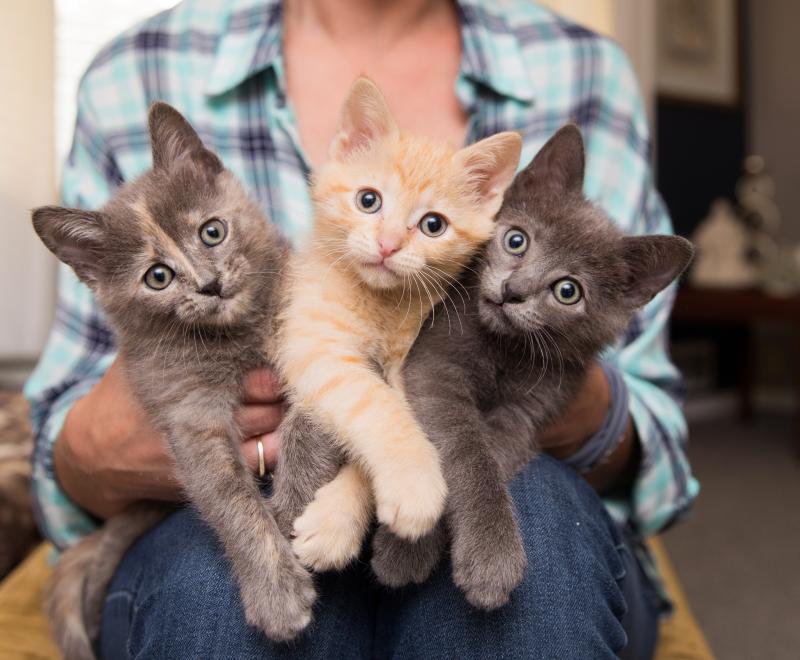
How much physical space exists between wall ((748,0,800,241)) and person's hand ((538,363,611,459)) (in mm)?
3988

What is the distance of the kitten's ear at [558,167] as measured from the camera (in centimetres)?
104

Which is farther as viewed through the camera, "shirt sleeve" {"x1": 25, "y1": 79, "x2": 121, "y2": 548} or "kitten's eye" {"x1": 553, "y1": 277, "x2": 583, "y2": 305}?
"shirt sleeve" {"x1": 25, "y1": 79, "x2": 121, "y2": 548}

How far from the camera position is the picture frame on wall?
414 centimetres

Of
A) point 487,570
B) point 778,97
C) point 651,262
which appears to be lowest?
point 487,570

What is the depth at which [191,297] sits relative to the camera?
3.13 ft

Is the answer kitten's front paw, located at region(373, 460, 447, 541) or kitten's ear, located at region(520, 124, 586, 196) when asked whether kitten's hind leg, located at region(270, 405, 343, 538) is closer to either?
kitten's front paw, located at region(373, 460, 447, 541)

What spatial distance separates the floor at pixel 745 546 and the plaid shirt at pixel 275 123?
1047 mm

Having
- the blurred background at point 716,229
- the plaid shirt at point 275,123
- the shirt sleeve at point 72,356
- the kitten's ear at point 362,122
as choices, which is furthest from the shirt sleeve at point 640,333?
the blurred background at point 716,229

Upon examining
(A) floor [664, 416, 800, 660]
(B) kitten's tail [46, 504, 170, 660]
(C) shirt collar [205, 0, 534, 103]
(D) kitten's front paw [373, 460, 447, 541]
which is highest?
(C) shirt collar [205, 0, 534, 103]

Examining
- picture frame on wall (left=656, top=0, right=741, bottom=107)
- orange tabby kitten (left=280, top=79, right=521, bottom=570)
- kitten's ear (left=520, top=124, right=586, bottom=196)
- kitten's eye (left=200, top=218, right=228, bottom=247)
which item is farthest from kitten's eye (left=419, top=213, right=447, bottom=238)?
picture frame on wall (left=656, top=0, right=741, bottom=107)

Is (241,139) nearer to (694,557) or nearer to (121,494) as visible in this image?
(121,494)

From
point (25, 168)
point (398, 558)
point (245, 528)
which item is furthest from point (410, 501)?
point (25, 168)

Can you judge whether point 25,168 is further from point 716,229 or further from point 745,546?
point 716,229

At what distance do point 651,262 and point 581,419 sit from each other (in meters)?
0.25
